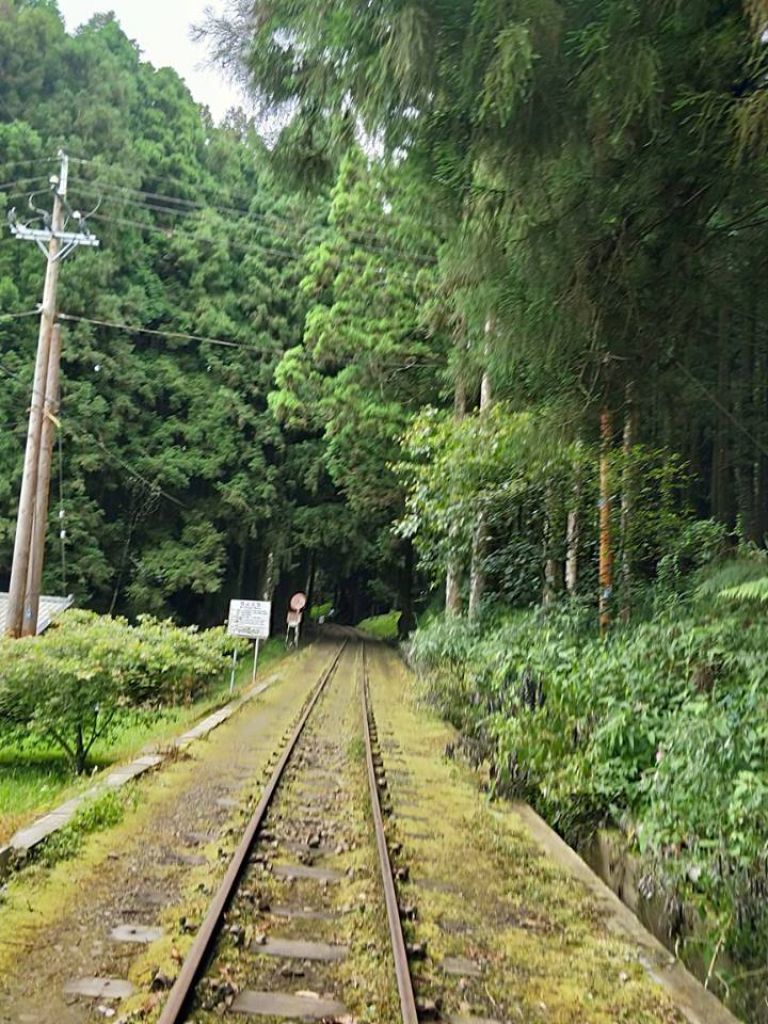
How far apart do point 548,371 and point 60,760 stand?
729cm

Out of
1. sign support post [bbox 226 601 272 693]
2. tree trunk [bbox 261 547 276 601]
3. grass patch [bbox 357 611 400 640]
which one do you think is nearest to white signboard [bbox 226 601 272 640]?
sign support post [bbox 226 601 272 693]


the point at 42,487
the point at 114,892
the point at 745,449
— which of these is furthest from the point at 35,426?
the point at 745,449

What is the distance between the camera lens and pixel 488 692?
9320mm

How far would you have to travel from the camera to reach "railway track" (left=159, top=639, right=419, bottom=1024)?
3.35 meters

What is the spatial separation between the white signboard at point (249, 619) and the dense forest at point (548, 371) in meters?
4.14

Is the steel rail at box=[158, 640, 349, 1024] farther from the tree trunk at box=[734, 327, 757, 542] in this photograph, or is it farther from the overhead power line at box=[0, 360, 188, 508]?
the overhead power line at box=[0, 360, 188, 508]

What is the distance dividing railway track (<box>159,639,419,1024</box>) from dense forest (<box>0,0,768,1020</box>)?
165 centimetres

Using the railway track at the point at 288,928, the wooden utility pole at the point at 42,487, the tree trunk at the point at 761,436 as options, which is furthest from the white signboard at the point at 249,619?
the tree trunk at the point at 761,436

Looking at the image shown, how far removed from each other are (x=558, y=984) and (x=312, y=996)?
1.27 m

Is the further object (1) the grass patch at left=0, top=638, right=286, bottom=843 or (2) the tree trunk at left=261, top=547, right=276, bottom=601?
(2) the tree trunk at left=261, top=547, right=276, bottom=601

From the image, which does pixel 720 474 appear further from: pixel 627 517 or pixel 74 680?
pixel 74 680

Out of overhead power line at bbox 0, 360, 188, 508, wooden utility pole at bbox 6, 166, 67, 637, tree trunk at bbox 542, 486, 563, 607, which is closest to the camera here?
tree trunk at bbox 542, 486, 563, 607

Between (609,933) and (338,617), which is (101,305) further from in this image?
(338,617)

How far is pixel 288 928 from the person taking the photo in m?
4.24
